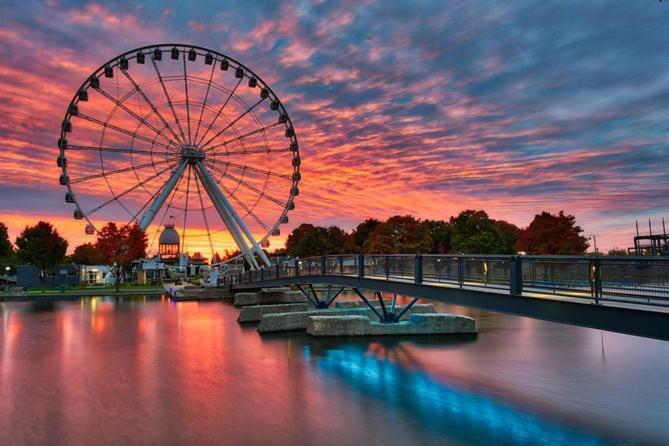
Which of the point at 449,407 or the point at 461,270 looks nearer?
the point at 449,407

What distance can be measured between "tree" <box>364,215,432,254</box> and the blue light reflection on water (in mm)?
83829

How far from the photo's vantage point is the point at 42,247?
96.0 m

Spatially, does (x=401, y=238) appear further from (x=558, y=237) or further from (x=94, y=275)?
(x=94, y=275)

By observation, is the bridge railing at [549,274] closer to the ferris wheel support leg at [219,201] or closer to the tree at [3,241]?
the ferris wheel support leg at [219,201]

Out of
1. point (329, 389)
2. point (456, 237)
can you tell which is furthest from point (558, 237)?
point (329, 389)

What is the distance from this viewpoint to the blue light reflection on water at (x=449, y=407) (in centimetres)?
1594

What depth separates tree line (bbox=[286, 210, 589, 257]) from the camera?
86.2m

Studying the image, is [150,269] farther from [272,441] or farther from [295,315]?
[272,441]

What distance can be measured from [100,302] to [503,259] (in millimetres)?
55798

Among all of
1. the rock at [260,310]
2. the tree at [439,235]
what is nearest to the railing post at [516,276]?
the rock at [260,310]

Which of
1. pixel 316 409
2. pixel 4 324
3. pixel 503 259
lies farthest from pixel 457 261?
pixel 4 324

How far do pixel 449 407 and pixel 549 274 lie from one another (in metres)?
5.58

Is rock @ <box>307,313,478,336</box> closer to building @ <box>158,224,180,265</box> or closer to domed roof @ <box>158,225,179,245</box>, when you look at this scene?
building @ <box>158,224,180,265</box>

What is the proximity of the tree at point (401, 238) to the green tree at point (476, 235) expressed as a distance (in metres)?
6.60
